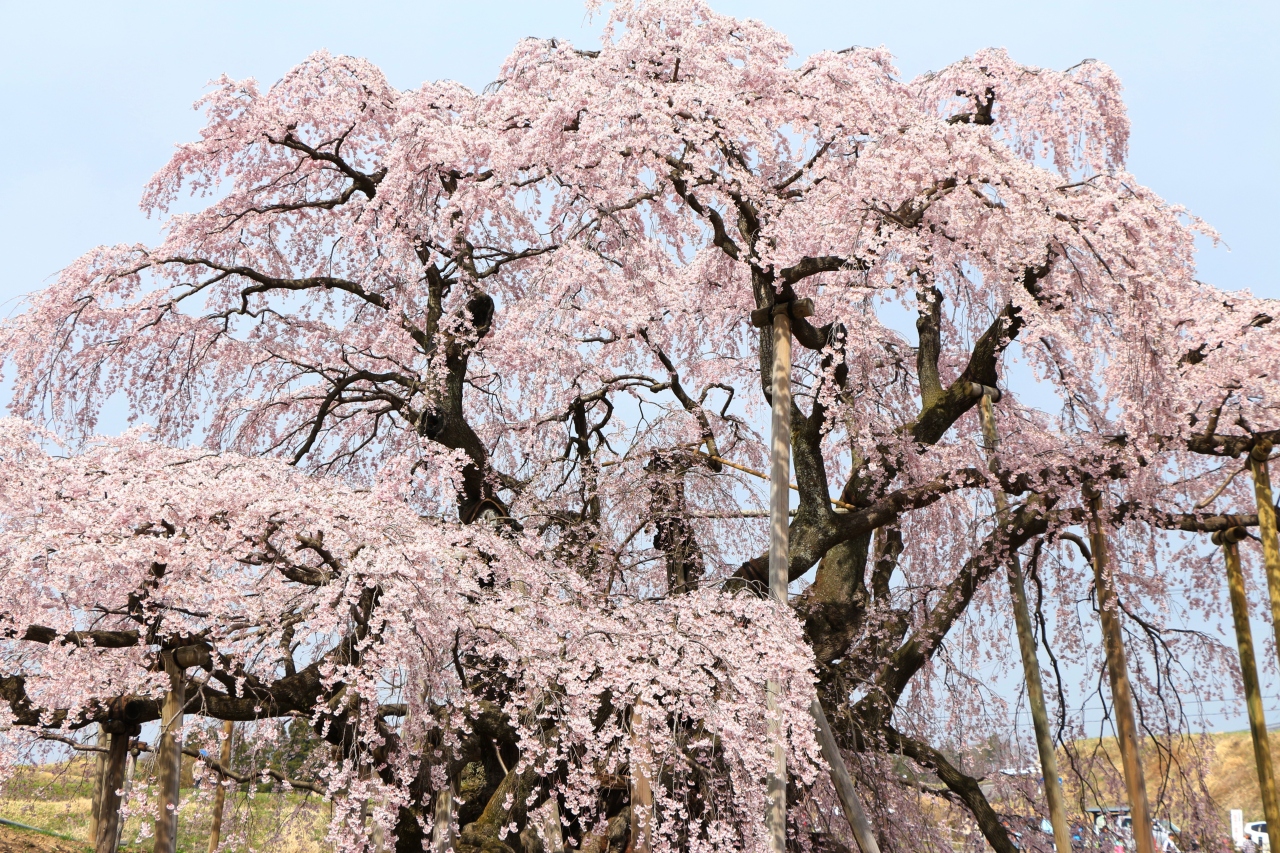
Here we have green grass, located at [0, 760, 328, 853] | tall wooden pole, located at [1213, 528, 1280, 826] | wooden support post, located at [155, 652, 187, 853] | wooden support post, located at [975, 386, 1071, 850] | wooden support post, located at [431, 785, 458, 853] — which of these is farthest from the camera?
green grass, located at [0, 760, 328, 853]

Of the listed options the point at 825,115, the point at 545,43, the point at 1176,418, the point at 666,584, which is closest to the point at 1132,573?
the point at 1176,418

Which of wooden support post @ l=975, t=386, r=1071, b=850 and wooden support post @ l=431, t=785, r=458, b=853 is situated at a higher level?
wooden support post @ l=975, t=386, r=1071, b=850

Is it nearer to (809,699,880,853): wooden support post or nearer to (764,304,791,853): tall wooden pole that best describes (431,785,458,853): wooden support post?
(764,304,791,853): tall wooden pole

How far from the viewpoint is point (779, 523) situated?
290 inches

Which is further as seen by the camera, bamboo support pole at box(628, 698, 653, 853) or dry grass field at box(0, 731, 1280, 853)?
dry grass field at box(0, 731, 1280, 853)

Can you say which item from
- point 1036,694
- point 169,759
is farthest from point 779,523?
point 169,759

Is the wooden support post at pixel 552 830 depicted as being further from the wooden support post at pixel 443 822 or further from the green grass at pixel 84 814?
the green grass at pixel 84 814

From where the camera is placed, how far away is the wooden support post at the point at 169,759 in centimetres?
640

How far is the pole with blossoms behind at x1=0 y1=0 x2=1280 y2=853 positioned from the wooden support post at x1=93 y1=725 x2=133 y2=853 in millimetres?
175

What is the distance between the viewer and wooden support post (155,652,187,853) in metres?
6.40

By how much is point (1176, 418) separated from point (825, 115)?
401 cm

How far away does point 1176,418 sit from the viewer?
332 inches

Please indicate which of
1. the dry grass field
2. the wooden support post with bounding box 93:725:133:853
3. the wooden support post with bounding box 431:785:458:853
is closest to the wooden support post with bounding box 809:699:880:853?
the wooden support post with bounding box 431:785:458:853

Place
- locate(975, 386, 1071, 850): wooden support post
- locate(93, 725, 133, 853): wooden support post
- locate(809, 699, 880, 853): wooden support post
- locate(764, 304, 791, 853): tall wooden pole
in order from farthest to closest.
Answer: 1. locate(975, 386, 1071, 850): wooden support post
2. locate(93, 725, 133, 853): wooden support post
3. locate(809, 699, 880, 853): wooden support post
4. locate(764, 304, 791, 853): tall wooden pole
